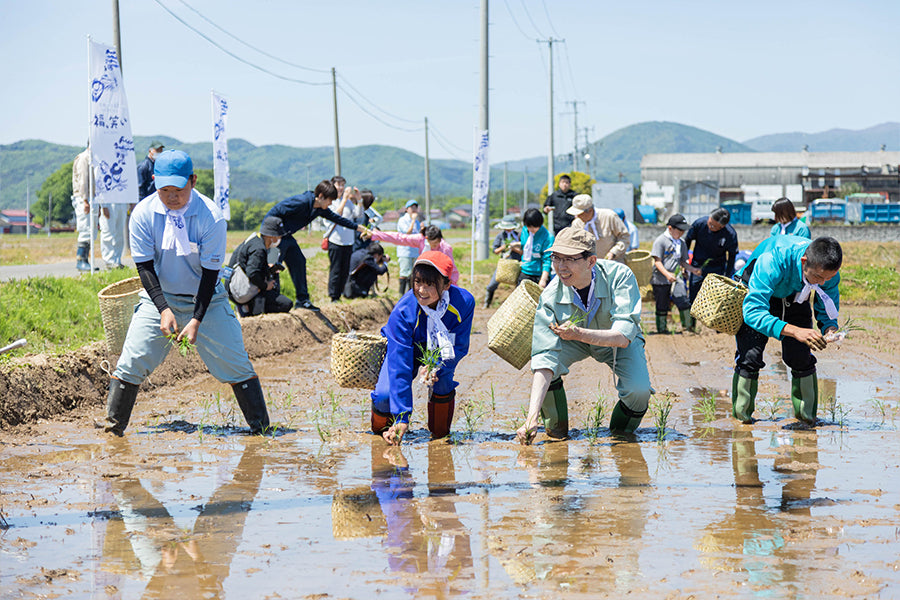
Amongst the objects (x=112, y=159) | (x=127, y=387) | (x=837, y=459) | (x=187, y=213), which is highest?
(x=112, y=159)

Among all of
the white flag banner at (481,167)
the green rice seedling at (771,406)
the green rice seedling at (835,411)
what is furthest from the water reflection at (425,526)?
the white flag banner at (481,167)

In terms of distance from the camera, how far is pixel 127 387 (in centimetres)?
641

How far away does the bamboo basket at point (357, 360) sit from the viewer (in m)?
6.56

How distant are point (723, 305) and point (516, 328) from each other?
1.66 metres

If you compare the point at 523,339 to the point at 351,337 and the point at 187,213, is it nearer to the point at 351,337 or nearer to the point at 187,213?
the point at 351,337

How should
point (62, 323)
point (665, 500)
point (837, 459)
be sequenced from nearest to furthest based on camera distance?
point (665, 500), point (837, 459), point (62, 323)

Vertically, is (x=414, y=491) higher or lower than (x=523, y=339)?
lower

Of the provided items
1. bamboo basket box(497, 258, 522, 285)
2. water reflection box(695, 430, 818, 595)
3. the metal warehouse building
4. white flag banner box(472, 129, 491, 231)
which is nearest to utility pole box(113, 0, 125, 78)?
white flag banner box(472, 129, 491, 231)

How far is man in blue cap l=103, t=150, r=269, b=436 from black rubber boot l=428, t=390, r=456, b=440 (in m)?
1.25

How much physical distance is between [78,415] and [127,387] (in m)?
1.26

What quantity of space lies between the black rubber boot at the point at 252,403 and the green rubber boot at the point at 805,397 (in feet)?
12.5

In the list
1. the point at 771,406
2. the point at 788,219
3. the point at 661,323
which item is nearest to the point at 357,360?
the point at 771,406

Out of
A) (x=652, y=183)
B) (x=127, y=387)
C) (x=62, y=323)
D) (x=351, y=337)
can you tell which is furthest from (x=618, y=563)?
(x=652, y=183)

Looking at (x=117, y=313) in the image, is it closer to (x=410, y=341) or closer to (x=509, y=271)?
(x=410, y=341)
